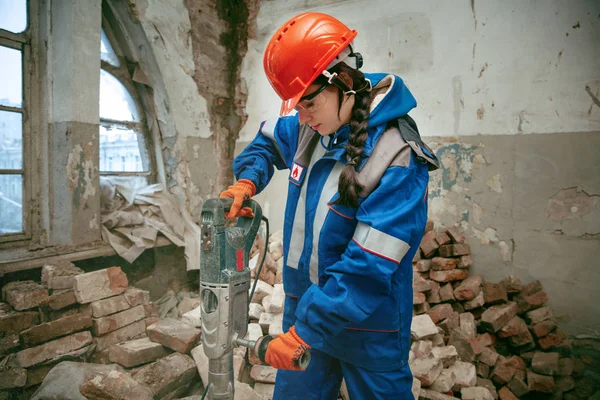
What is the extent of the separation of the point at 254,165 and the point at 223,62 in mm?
2928

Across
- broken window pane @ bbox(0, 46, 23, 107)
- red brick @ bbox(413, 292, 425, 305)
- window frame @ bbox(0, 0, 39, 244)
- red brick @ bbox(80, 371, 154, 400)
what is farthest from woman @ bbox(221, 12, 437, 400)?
broken window pane @ bbox(0, 46, 23, 107)

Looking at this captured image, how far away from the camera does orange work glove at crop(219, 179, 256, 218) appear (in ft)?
4.80

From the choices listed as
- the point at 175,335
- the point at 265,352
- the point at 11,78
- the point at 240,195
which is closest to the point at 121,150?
the point at 11,78

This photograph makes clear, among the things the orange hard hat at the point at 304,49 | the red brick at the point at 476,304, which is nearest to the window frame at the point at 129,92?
the orange hard hat at the point at 304,49

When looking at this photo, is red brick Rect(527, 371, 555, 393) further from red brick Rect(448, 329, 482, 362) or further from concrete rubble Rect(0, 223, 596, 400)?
red brick Rect(448, 329, 482, 362)

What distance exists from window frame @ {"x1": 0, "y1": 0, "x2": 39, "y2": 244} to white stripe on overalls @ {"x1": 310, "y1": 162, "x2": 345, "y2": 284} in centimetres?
258

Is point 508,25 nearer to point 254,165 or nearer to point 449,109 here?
point 449,109

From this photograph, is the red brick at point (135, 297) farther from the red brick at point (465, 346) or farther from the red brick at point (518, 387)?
the red brick at point (518, 387)

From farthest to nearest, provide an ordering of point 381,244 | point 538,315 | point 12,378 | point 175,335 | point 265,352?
point 538,315 < point 175,335 < point 12,378 < point 265,352 < point 381,244

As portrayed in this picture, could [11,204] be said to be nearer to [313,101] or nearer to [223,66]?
[223,66]

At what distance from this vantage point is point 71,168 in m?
2.69

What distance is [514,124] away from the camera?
2.91 m

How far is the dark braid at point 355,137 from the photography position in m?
1.18

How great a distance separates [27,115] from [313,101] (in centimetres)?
261
